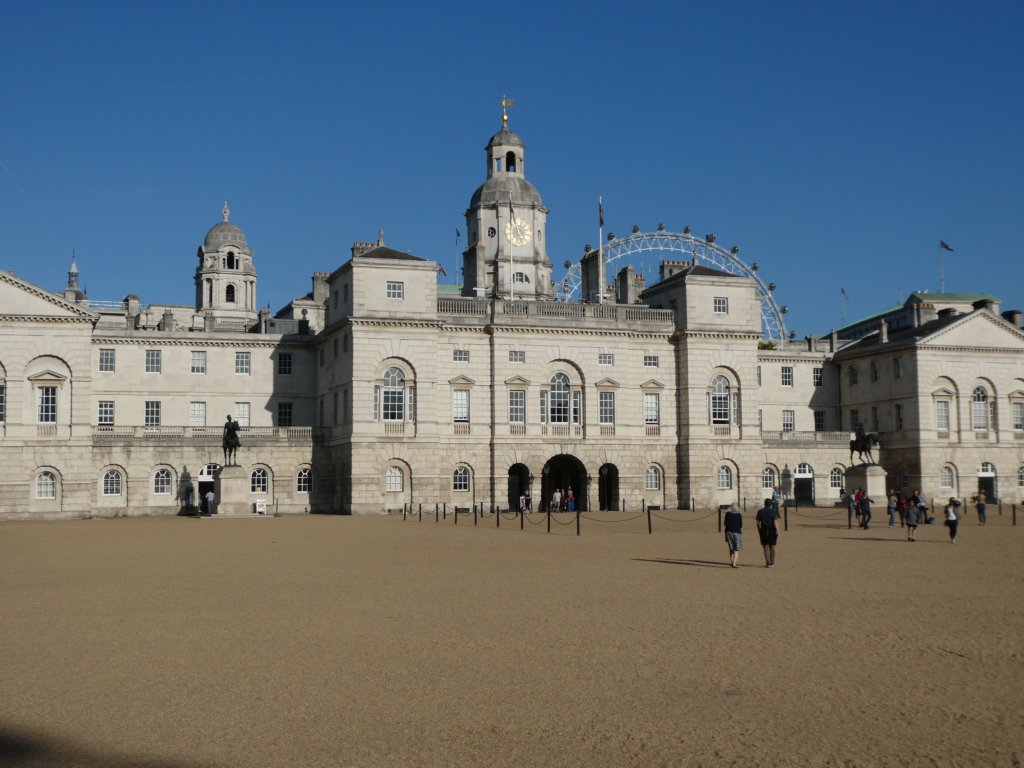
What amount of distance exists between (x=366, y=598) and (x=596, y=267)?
5435 cm

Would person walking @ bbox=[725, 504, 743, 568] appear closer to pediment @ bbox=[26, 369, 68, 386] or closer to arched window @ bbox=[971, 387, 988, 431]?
pediment @ bbox=[26, 369, 68, 386]

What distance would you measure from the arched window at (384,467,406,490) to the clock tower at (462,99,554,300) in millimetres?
20516

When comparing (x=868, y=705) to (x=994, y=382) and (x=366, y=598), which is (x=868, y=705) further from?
(x=994, y=382)

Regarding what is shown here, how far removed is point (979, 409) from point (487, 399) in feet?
108

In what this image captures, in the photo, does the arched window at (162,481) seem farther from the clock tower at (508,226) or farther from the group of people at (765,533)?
the group of people at (765,533)

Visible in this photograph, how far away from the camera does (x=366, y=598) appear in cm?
2277

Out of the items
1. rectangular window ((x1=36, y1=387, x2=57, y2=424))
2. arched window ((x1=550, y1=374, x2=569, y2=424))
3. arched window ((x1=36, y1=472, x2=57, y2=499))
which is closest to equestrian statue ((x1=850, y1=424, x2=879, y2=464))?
arched window ((x1=550, y1=374, x2=569, y2=424))

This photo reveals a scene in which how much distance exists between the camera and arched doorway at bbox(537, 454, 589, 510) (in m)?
65.8

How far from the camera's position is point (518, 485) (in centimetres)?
6944

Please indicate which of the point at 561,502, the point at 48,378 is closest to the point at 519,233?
the point at 561,502

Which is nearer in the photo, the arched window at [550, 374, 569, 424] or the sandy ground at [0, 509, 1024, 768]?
the sandy ground at [0, 509, 1024, 768]

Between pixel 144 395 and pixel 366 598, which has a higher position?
pixel 144 395

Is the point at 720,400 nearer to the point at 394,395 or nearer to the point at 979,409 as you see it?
the point at 979,409

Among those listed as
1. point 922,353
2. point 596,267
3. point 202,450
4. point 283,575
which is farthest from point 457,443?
point 283,575
